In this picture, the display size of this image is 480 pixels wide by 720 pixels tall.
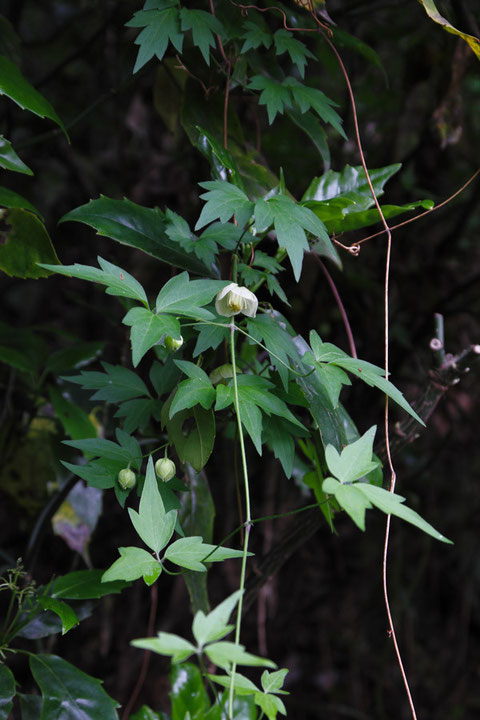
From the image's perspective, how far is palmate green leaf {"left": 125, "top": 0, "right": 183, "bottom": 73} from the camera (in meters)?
0.77

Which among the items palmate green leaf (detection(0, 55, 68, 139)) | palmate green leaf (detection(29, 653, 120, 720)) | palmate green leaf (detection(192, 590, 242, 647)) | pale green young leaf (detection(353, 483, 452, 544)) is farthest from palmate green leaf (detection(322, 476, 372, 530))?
palmate green leaf (detection(0, 55, 68, 139))

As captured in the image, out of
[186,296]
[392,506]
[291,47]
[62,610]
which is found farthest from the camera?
→ [291,47]

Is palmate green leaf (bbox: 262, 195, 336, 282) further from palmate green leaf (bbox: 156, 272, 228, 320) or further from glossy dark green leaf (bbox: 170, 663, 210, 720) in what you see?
glossy dark green leaf (bbox: 170, 663, 210, 720)

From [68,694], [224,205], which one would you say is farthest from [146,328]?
[68,694]

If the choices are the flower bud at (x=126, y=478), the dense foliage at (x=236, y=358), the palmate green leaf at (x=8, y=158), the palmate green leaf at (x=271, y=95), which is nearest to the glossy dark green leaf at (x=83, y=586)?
the dense foliage at (x=236, y=358)

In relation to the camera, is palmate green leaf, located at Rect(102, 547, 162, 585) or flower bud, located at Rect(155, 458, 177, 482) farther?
flower bud, located at Rect(155, 458, 177, 482)

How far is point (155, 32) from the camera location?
0.78m

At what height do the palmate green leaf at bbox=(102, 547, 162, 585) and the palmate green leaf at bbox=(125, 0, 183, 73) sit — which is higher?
the palmate green leaf at bbox=(125, 0, 183, 73)

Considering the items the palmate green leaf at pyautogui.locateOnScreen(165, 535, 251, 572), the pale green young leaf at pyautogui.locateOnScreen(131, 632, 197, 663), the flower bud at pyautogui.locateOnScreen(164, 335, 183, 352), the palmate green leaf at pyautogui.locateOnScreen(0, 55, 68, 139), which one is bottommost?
the palmate green leaf at pyautogui.locateOnScreen(165, 535, 251, 572)

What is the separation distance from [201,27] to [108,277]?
0.42 m

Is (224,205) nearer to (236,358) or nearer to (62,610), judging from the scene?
(236,358)

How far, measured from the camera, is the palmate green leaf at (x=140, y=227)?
2.47ft

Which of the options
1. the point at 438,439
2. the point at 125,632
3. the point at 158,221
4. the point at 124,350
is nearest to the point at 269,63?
the point at 158,221

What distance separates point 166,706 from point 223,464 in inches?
23.6
